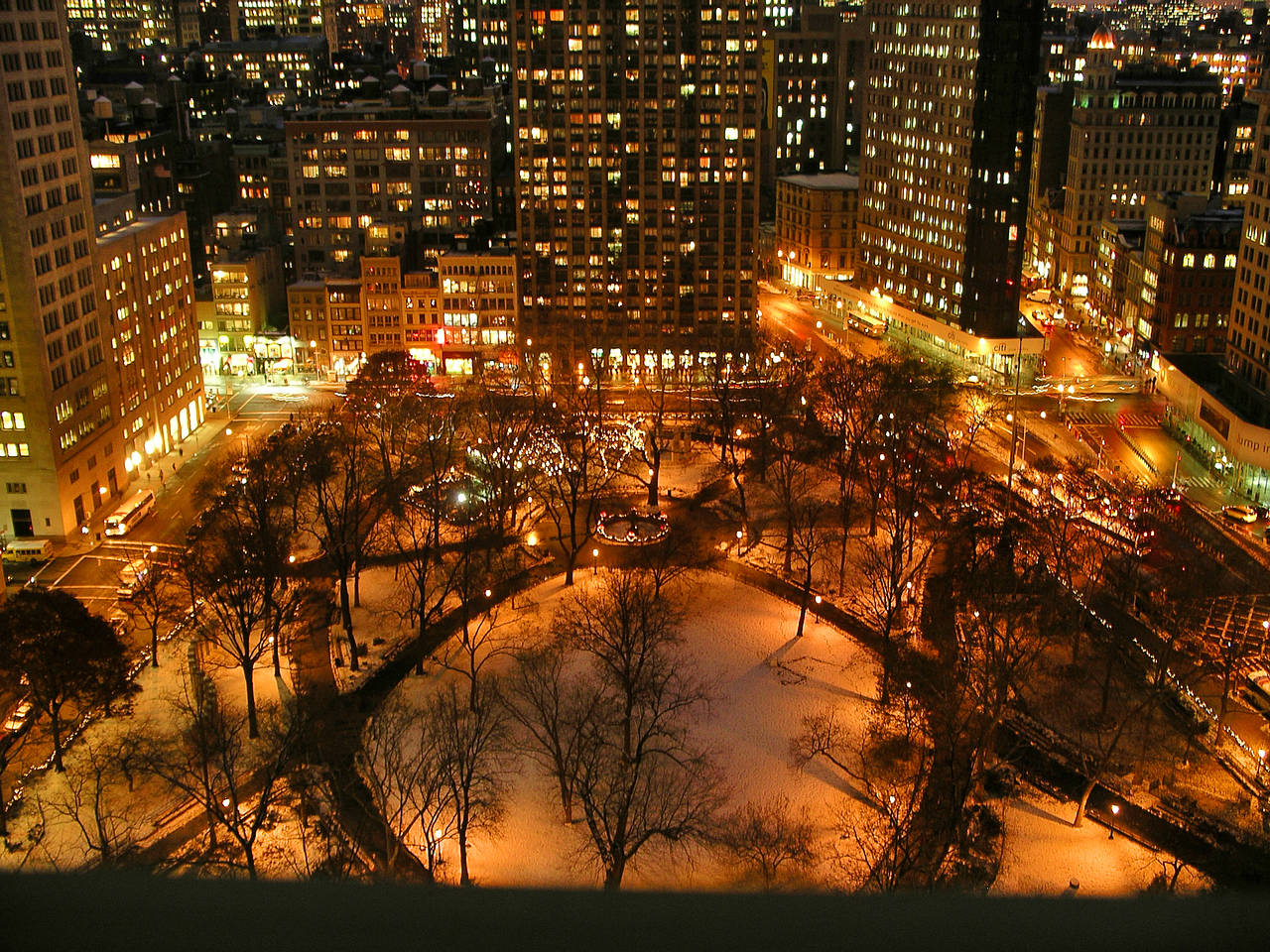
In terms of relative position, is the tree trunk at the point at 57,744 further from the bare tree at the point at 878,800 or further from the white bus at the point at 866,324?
the white bus at the point at 866,324

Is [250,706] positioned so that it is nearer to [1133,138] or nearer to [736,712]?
[736,712]

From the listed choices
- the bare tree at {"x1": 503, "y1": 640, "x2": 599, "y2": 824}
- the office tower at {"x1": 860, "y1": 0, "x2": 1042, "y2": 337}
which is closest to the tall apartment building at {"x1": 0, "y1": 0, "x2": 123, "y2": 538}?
the bare tree at {"x1": 503, "y1": 640, "x2": 599, "y2": 824}

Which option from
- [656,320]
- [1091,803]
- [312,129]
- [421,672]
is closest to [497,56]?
[312,129]

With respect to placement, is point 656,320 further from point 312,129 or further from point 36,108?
point 36,108

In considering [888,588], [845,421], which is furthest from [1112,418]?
[888,588]

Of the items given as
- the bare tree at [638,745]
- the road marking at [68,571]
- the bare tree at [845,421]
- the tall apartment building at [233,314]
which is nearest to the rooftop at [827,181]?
the bare tree at [845,421]

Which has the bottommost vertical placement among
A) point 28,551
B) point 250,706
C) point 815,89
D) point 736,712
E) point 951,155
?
point 736,712
